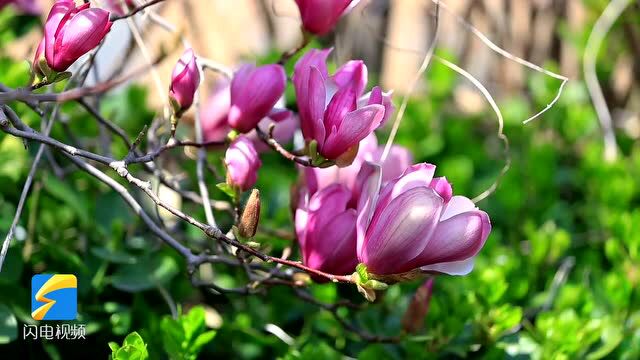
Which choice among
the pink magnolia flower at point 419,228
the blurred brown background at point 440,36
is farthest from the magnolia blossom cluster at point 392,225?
the blurred brown background at point 440,36

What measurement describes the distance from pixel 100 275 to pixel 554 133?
41.7 inches

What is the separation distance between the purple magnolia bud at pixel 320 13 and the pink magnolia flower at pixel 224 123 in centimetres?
9

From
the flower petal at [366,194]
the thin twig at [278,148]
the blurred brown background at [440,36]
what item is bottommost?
the blurred brown background at [440,36]

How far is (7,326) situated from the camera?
0.75 m

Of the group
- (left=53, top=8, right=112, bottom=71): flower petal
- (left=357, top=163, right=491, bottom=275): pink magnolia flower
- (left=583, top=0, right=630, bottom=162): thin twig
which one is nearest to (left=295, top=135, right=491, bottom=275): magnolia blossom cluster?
(left=357, top=163, right=491, bottom=275): pink magnolia flower

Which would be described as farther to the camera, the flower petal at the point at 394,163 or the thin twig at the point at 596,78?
the thin twig at the point at 596,78

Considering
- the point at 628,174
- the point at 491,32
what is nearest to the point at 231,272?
the point at 628,174

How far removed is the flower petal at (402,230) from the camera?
0.58 metres

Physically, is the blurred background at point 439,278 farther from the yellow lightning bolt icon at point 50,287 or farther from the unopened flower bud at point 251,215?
the unopened flower bud at point 251,215

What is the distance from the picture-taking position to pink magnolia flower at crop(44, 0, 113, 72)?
0.62 m

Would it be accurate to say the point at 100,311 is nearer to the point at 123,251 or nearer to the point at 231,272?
the point at 123,251

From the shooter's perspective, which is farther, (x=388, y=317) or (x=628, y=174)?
(x=628, y=174)

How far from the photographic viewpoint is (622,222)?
1.05 metres

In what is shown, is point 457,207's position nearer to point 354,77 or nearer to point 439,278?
point 354,77
